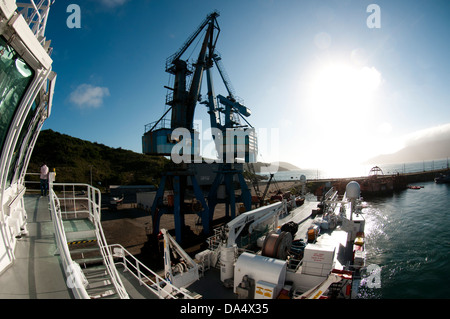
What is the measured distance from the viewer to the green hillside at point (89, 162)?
5966 centimetres

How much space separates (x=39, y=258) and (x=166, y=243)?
522 centimetres

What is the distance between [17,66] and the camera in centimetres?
412

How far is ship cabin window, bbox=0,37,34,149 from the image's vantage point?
3.79 meters

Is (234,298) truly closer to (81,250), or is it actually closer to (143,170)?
(81,250)

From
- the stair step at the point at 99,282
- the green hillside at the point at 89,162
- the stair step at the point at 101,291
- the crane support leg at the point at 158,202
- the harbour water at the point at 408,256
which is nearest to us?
the stair step at the point at 101,291

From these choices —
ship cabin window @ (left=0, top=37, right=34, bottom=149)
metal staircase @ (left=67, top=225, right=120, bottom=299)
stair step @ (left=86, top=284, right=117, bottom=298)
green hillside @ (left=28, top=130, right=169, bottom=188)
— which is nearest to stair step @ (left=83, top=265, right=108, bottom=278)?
metal staircase @ (left=67, top=225, right=120, bottom=299)

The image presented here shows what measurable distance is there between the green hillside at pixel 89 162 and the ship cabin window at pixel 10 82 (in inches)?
1937

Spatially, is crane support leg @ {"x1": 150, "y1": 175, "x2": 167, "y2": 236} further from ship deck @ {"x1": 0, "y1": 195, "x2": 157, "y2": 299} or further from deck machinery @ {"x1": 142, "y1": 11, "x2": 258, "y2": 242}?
ship deck @ {"x1": 0, "y1": 195, "x2": 157, "y2": 299}

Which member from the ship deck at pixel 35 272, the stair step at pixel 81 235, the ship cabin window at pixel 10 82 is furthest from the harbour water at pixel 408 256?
the ship cabin window at pixel 10 82

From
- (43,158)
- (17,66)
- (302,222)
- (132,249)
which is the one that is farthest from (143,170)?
(17,66)

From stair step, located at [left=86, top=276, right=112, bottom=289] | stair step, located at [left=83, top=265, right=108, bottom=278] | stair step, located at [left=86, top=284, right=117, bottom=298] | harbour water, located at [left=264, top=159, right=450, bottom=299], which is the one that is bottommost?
harbour water, located at [left=264, top=159, right=450, bottom=299]

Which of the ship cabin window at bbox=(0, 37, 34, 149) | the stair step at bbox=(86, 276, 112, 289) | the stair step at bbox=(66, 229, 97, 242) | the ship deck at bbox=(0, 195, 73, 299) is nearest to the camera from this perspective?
the ship cabin window at bbox=(0, 37, 34, 149)

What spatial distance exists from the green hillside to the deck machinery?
32.9 m

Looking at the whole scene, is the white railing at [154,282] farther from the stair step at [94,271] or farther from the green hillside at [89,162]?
the green hillside at [89,162]
